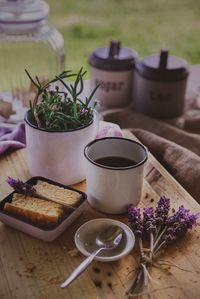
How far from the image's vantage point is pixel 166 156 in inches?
38.6

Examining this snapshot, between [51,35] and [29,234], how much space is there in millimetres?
557

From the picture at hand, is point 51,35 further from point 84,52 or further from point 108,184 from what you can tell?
point 84,52

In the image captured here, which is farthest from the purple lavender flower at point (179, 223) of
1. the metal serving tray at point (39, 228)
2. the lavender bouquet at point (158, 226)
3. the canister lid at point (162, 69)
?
the canister lid at point (162, 69)

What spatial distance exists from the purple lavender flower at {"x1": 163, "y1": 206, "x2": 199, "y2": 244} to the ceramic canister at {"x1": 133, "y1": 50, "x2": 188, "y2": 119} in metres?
0.51

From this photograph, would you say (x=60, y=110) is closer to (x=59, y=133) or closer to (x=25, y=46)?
(x=59, y=133)

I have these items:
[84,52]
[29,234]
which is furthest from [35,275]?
[84,52]

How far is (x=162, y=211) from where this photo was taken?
0.69m

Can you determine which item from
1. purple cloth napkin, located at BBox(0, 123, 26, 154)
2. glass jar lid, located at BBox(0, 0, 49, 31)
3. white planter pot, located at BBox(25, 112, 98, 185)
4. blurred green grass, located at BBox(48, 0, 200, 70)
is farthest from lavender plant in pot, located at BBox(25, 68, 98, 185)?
blurred green grass, located at BBox(48, 0, 200, 70)

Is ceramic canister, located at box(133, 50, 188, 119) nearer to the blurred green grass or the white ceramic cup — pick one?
the white ceramic cup

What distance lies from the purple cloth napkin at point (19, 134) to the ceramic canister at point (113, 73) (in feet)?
0.89

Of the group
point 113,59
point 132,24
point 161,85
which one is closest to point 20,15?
point 113,59

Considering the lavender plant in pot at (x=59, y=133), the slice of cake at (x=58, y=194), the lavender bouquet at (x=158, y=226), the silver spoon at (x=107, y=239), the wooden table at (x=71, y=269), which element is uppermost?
the lavender plant in pot at (x=59, y=133)

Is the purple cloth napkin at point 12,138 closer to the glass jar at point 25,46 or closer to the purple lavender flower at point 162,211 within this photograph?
the glass jar at point 25,46

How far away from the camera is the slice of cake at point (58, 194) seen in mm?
704
